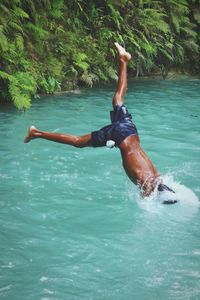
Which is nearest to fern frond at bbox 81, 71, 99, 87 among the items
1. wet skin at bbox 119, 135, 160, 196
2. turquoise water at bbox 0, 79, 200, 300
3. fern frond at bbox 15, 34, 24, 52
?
fern frond at bbox 15, 34, 24, 52

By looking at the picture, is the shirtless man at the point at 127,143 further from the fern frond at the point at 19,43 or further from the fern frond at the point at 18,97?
the fern frond at the point at 19,43

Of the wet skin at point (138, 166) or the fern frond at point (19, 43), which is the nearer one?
the wet skin at point (138, 166)

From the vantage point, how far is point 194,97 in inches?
534

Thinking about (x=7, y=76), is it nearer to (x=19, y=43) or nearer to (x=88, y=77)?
(x=19, y=43)

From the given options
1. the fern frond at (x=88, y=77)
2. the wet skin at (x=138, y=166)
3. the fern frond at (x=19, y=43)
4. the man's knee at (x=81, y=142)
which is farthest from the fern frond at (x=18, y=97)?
the wet skin at (x=138, y=166)

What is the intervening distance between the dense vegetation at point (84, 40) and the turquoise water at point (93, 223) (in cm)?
309

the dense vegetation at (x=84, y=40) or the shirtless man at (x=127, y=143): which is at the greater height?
the dense vegetation at (x=84, y=40)

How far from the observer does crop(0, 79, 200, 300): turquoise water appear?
3.92m

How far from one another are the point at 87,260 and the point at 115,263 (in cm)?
27

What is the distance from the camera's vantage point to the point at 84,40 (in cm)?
1477

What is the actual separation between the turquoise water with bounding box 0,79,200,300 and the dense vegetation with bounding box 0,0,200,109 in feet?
10.1

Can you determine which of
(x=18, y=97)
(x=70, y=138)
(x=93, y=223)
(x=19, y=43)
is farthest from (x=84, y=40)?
(x=93, y=223)

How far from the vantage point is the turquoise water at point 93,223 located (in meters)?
3.92

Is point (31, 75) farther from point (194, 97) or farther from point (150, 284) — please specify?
point (150, 284)
